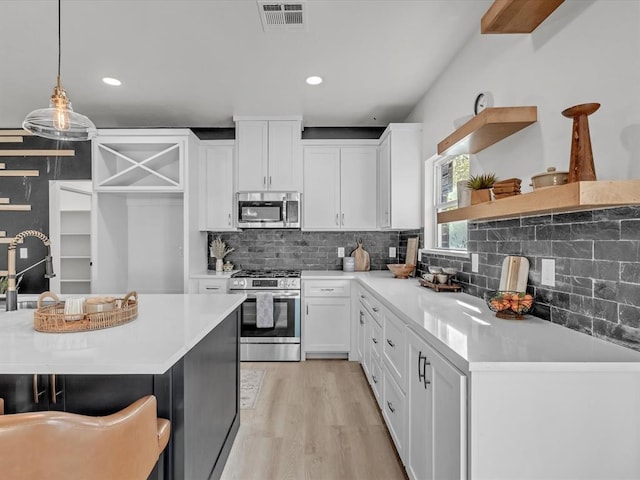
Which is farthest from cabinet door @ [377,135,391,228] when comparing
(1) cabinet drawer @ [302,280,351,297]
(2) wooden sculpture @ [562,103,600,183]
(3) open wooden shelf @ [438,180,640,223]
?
(2) wooden sculpture @ [562,103,600,183]

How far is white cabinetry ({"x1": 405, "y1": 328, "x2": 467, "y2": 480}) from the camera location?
3.85 feet

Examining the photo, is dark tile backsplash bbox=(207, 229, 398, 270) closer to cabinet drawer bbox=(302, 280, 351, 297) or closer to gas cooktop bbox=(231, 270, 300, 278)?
gas cooktop bbox=(231, 270, 300, 278)

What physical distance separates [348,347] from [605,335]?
8.70 feet

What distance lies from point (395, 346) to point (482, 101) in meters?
1.60

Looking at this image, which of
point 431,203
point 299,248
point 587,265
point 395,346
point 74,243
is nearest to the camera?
point 587,265

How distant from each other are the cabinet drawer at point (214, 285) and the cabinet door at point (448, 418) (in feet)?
8.91

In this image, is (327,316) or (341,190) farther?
(341,190)

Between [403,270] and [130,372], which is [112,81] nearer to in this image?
[130,372]

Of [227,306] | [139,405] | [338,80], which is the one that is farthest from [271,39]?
[139,405]

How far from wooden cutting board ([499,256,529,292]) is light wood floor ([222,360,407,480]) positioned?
3.97ft

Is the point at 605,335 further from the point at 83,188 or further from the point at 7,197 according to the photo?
the point at 7,197

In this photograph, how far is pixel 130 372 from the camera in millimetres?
1062

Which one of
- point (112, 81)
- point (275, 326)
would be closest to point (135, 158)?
point (112, 81)

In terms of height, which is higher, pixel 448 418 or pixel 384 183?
pixel 384 183
